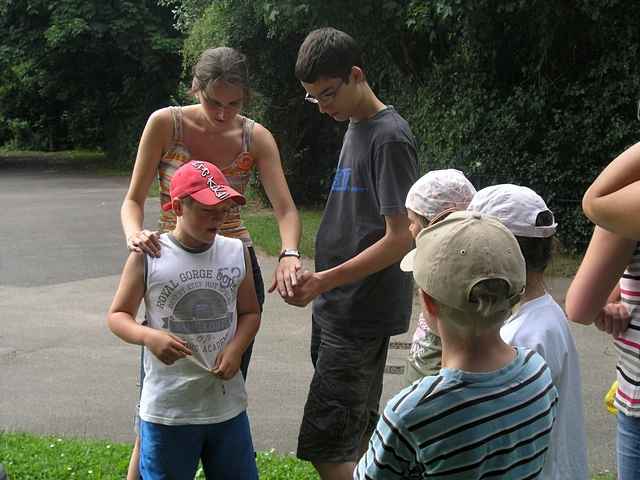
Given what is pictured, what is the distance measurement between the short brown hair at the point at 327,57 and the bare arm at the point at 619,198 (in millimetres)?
1325

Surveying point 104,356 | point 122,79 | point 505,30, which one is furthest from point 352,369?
point 122,79

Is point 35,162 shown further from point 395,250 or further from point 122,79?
point 395,250

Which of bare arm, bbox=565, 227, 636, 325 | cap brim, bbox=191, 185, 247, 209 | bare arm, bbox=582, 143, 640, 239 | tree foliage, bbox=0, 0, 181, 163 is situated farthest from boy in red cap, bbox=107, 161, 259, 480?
tree foliage, bbox=0, 0, 181, 163

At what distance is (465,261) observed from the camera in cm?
195

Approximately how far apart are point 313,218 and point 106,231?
338 centimetres

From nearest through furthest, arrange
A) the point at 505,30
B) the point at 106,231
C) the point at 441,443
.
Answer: the point at 441,443
the point at 505,30
the point at 106,231

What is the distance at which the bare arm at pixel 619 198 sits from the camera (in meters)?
2.18

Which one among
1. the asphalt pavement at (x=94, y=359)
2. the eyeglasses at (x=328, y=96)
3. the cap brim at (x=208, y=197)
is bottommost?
the asphalt pavement at (x=94, y=359)

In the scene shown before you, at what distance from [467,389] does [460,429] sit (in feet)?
0.29

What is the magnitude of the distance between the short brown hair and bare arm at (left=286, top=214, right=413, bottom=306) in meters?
0.59

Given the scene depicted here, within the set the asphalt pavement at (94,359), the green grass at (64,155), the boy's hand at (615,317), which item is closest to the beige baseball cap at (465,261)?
the boy's hand at (615,317)

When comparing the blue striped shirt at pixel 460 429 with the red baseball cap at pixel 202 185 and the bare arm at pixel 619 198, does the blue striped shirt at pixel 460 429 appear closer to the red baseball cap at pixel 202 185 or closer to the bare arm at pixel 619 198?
the bare arm at pixel 619 198

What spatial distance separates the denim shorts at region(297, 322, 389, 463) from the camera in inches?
141

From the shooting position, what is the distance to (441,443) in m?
1.96
